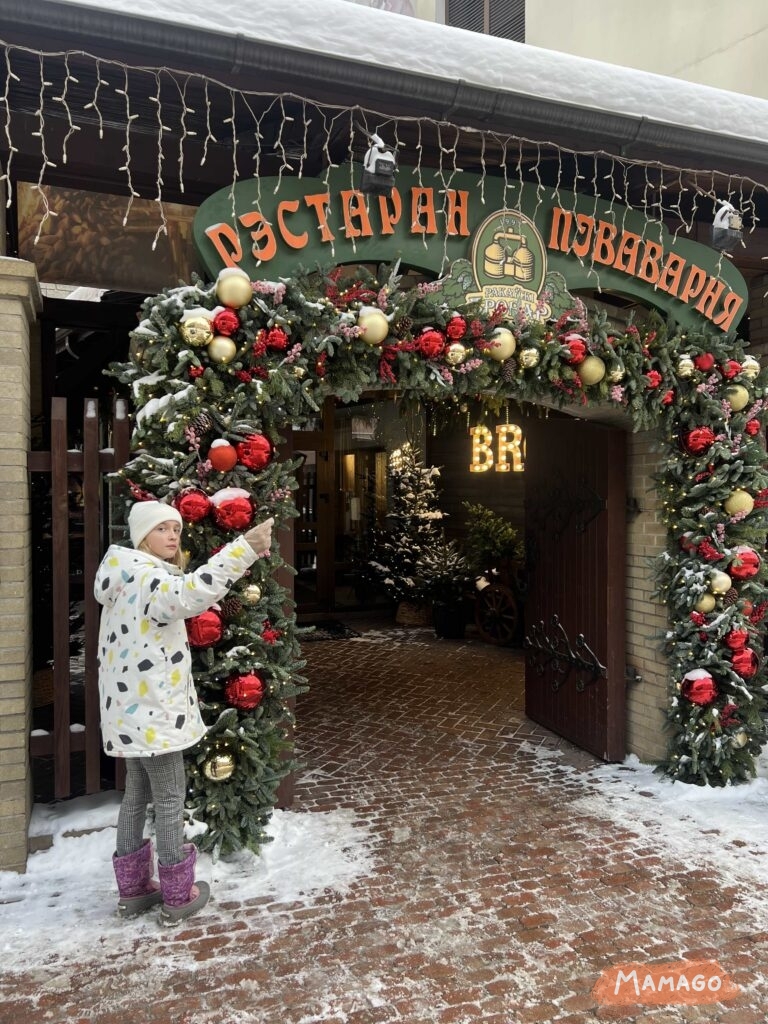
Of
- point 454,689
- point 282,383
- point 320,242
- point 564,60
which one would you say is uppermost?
point 564,60

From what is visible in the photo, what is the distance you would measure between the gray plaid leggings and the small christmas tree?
278 inches

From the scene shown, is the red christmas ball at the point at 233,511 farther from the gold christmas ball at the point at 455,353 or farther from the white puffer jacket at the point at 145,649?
the gold christmas ball at the point at 455,353

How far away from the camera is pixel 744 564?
15.0 ft

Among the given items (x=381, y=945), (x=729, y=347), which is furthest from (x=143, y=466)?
(x=729, y=347)

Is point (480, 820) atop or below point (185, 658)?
below

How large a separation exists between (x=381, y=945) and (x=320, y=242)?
3.26 meters

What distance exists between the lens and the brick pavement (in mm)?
2734

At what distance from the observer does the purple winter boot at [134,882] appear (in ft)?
10.7

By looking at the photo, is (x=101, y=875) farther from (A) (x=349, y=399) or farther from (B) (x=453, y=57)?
(B) (x=453, y=57)

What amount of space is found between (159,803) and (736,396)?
384 cm

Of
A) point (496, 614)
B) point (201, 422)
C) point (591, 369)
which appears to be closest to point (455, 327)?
point (591, 369)

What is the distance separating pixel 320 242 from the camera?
3.96 metres

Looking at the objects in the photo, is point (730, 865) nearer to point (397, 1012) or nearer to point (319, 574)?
point (397, 1012)

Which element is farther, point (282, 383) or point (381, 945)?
point (282, 383)
